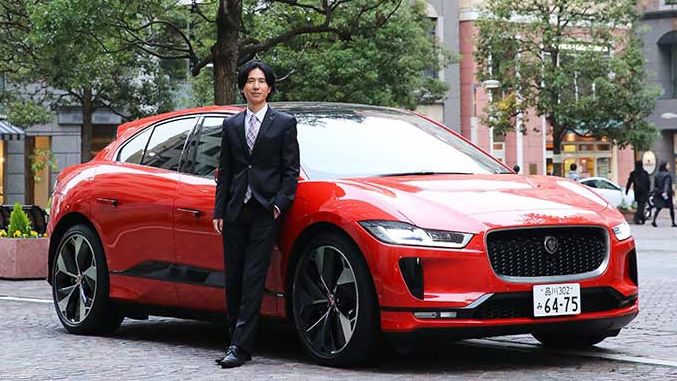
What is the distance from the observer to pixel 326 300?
320 inches

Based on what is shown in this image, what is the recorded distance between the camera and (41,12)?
789 inches

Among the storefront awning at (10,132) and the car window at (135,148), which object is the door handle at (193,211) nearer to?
the car window at (135,148)

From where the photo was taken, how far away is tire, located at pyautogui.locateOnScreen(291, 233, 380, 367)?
7797 mm

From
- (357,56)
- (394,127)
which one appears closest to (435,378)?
(394,127)

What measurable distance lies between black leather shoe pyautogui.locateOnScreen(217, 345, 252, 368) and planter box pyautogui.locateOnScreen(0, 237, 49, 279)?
10309 millimetres

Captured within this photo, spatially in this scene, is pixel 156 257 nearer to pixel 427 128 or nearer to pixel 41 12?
pixel 427 128

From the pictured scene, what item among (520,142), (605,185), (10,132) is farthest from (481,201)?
(520,142)

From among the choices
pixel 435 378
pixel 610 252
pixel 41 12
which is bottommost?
pixel 435 378

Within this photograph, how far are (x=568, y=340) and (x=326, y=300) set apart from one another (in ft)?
5.65

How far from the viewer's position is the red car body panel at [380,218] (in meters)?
7.61

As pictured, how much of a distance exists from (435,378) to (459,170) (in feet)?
5.48

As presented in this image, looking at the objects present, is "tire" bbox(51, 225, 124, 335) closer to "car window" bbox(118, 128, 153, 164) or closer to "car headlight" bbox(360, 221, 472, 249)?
"car window" bbox(118, 128, 153, 164)

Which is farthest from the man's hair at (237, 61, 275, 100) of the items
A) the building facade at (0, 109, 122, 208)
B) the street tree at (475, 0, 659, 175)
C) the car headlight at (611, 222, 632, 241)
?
the building facade at (0, 109, 122, 208)

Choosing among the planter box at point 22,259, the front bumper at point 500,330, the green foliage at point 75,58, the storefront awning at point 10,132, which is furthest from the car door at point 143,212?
the storefront awning at point 10,132
